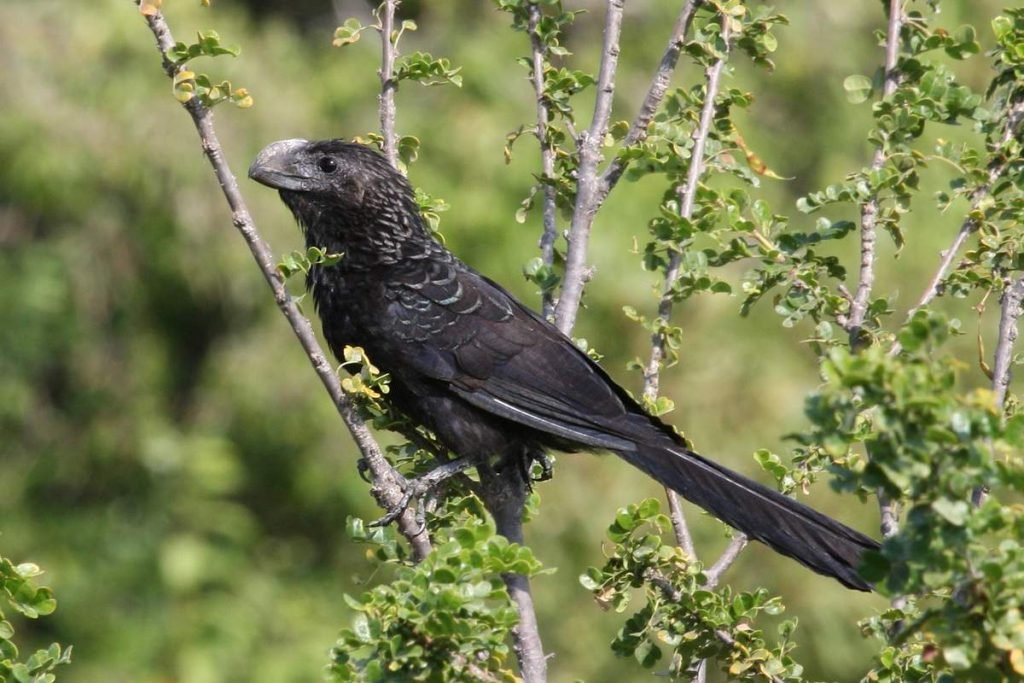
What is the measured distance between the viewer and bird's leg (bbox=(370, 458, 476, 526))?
312cm

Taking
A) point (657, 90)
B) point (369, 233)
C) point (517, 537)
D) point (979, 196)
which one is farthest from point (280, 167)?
point (979, 196)

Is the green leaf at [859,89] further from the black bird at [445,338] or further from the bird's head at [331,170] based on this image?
the bird's head at [331,170]

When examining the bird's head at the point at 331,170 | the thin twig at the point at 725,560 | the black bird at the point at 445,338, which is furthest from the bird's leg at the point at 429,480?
the bird's head at the point at 331,170

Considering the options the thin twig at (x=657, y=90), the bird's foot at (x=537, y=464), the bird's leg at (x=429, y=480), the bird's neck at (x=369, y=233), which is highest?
the bird's neck at (x=369, y=233)

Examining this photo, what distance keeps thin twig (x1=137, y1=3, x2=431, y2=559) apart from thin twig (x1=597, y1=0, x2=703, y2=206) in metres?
0.79

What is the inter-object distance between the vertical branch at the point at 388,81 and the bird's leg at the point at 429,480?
754 millimetres

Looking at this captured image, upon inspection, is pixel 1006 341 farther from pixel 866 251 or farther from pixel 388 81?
pixel 388 81

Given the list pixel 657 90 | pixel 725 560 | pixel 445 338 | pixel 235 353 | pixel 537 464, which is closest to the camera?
pixel 725 560

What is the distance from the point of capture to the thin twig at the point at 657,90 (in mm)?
3219

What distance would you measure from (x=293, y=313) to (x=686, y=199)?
41.2 inches

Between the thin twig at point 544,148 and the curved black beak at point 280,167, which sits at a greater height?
the curved black beak at point 280,167

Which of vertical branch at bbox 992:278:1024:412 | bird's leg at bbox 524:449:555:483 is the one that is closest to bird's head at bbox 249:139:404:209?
bird's leg at bbox 524:449:555:483

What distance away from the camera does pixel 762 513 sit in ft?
9.84

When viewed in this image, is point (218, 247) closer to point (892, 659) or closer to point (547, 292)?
point (547, 292)
